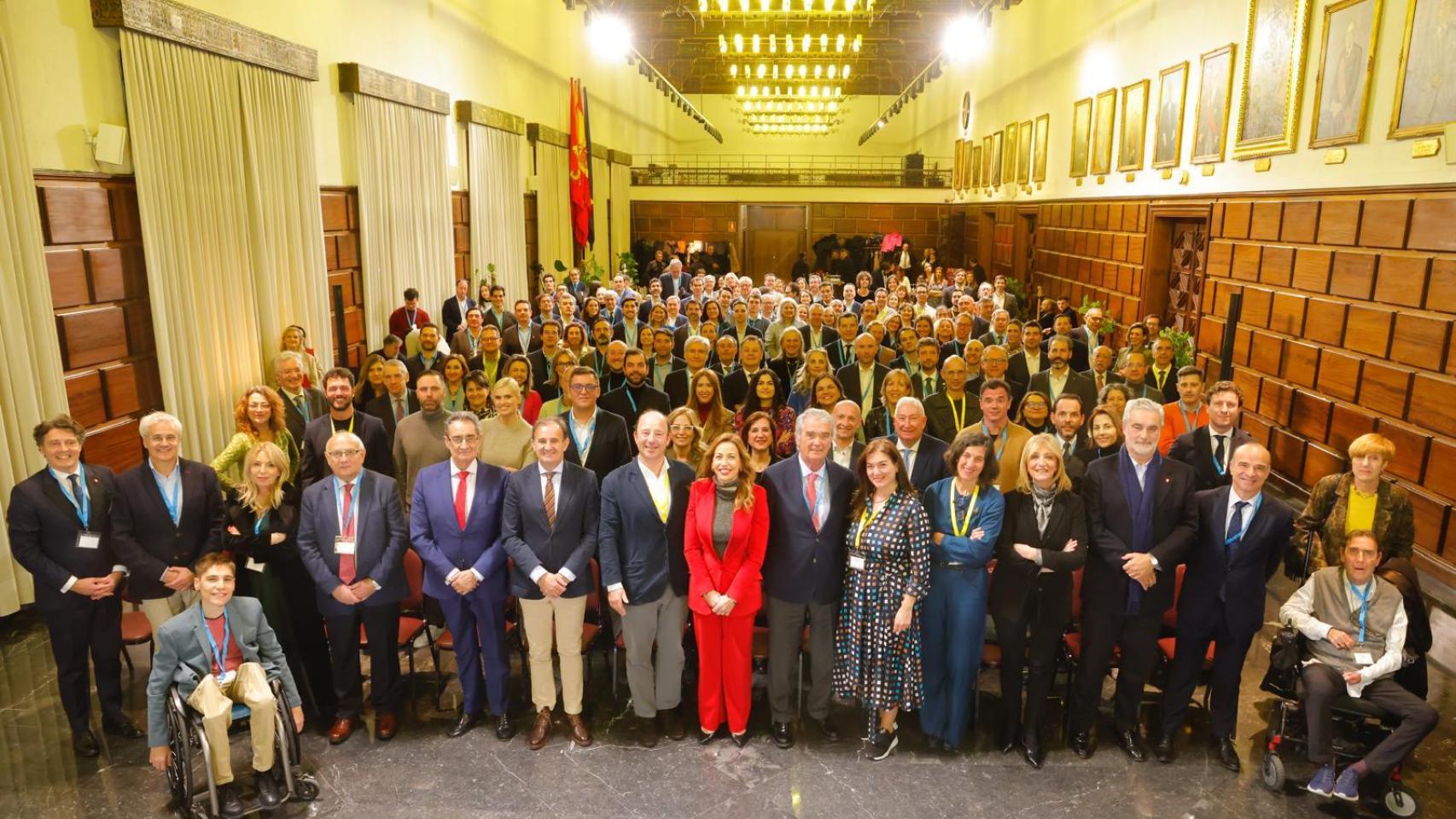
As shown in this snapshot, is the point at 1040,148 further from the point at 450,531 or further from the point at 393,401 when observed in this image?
the point at 450,531

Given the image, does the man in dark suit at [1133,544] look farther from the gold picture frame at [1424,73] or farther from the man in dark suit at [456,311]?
the man in dark suit at [456,311]

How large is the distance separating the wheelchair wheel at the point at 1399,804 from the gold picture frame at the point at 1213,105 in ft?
22.4

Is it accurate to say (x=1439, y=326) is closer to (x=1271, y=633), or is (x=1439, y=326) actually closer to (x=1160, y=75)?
(x=1271, y=633)

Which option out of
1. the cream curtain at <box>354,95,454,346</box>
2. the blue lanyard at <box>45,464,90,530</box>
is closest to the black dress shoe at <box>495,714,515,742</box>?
the blue lanyard at <box>45,464,90,530</box>

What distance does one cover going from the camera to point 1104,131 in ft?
39.4

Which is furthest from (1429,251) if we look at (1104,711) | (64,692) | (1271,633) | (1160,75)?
(64,692)

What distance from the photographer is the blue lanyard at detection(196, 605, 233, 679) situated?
11.7 feet

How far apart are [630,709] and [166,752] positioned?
80.3 inches

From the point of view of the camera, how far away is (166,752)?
3.46m

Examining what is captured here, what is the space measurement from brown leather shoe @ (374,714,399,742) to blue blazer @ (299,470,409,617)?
23.2 inches

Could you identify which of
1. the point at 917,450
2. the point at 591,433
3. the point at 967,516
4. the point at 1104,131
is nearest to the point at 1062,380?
the point at 917,450

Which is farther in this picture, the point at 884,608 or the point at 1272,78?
the point at 1272,78

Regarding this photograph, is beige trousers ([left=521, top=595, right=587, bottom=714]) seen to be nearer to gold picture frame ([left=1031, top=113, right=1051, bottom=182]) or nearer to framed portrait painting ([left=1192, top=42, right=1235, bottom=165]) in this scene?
framed portrait painting ([left=1192, top=42, right=1235, bottom=165])

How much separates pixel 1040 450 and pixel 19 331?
546cm
